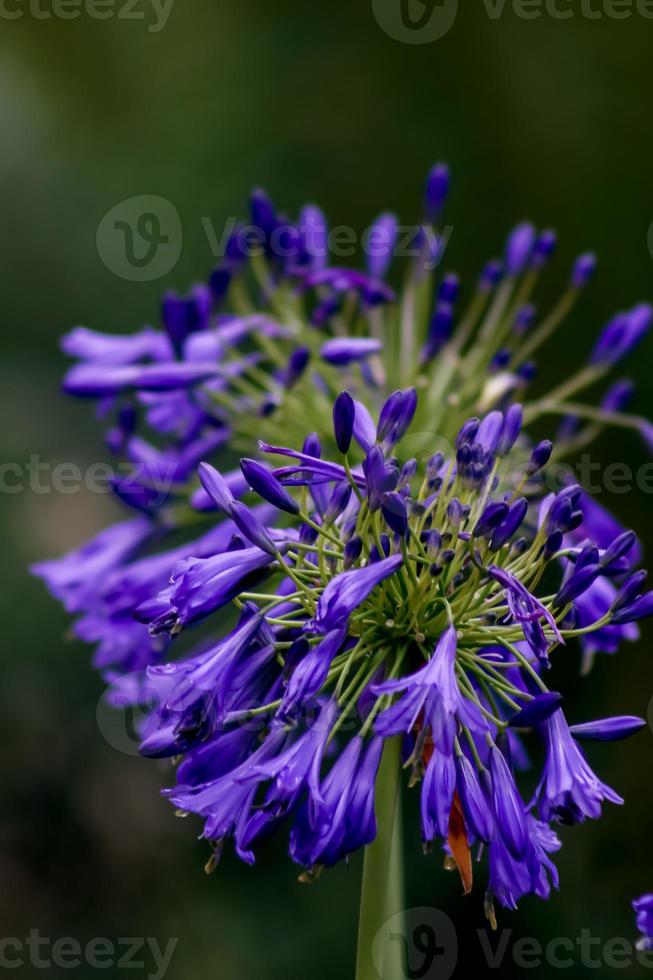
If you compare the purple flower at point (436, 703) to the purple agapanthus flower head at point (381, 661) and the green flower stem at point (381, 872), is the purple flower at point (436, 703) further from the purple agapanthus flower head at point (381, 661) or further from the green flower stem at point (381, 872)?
the green flower stem at point (381, 872)

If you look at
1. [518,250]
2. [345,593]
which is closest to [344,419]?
[345,593]

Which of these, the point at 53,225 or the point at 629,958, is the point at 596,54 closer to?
the point at 53,225

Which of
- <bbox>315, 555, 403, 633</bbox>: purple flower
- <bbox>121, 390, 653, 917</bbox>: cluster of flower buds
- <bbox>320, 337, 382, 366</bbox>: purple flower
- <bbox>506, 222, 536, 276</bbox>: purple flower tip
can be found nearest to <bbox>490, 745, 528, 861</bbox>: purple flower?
<bbox>121, 390, 653, 917</bbox>: cluster of flower buds

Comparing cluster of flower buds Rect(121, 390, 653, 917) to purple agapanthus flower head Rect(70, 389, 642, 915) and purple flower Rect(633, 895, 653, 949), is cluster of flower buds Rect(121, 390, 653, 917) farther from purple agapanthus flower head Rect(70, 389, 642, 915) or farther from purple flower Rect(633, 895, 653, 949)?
purple flower Rect(633, 895, 653, 949)

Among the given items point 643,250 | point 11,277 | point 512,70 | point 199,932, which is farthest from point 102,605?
point 512,70

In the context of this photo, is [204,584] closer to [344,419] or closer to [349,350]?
[344,419]

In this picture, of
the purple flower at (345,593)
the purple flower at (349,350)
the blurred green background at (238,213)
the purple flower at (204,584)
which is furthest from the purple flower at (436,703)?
the blurred green background at (238,213)

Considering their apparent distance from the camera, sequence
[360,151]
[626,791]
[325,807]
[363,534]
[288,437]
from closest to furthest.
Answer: [325,807]
[363,534]
[288,437]
[626,791]
[360,151]
